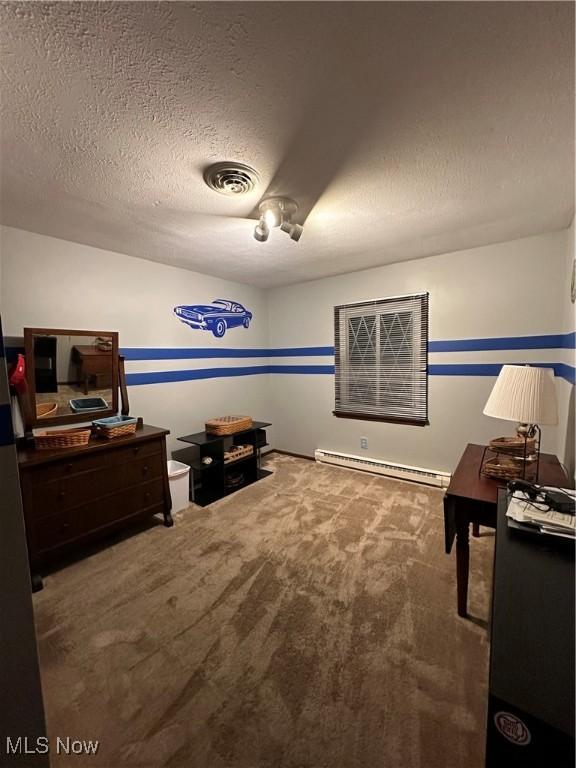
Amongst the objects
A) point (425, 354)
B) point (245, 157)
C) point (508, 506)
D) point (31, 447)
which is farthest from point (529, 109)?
point (31, 447)

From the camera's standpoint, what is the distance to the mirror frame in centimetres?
227

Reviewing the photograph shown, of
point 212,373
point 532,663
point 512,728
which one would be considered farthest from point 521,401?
point 212,373

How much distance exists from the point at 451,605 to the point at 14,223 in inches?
148

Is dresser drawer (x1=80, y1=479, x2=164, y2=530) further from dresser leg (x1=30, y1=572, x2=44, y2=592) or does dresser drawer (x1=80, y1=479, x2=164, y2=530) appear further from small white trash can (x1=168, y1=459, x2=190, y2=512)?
dresser leg (x1=30, y1=572, x2=44, y2=592)

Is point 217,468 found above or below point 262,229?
below

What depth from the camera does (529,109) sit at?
4.00ft

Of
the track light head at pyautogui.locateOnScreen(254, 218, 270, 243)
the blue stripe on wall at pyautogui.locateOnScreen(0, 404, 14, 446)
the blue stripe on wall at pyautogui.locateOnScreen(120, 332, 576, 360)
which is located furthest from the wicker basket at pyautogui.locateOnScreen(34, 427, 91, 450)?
the track light head at pyautogui.locateOnScreen(254, 218, 270, 243)

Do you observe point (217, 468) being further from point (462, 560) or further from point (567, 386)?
point (567, 386)

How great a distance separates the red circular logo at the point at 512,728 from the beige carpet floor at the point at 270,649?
84 cm

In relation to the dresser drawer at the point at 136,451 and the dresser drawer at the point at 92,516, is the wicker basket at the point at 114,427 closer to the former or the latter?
the dresser drawer at the point at 136,451

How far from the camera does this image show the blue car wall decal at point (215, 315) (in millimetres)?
3412

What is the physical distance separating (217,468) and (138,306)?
1.82 metres

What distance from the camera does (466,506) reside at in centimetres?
149

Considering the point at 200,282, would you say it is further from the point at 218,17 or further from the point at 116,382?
the point at 218,17
